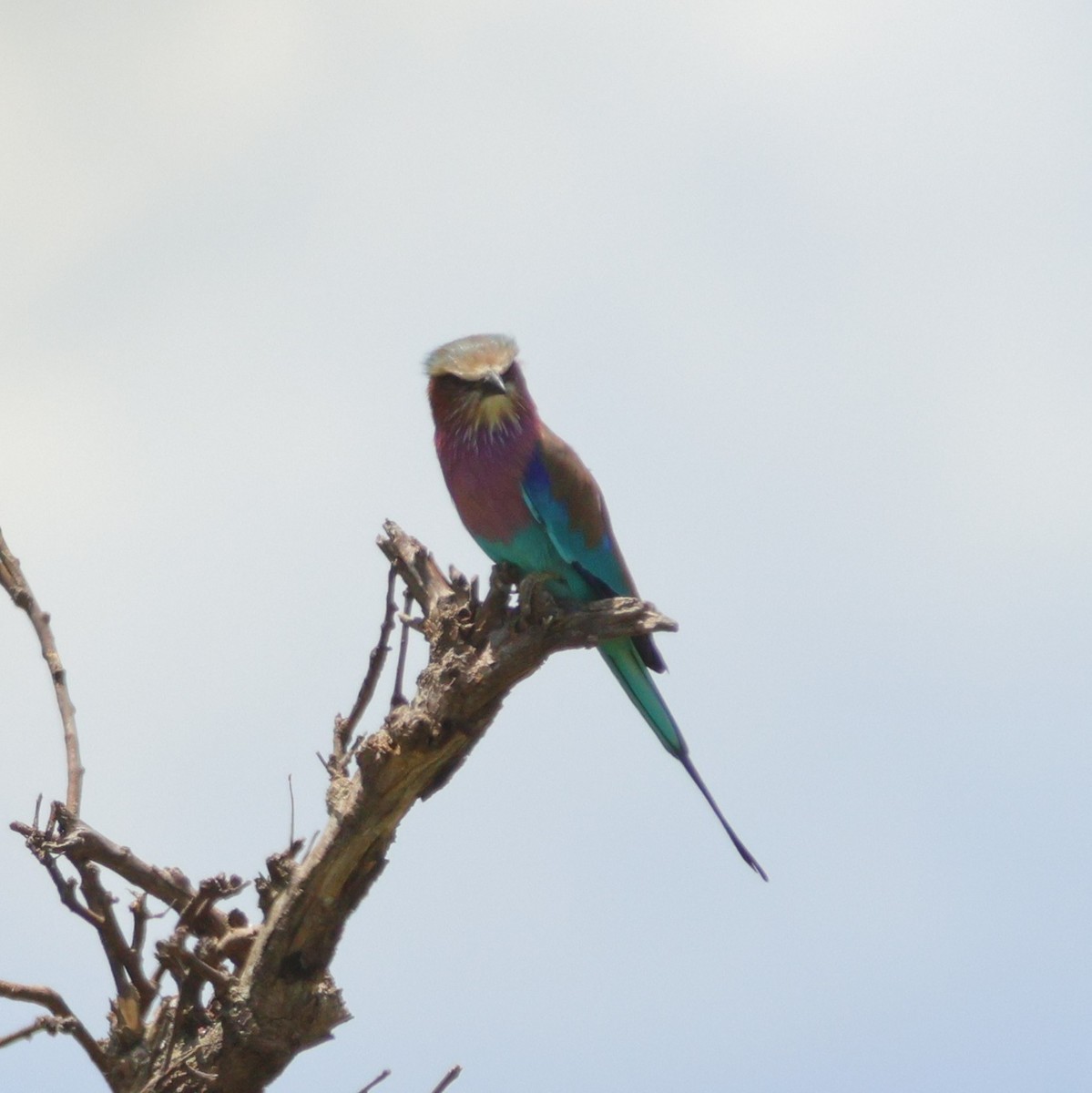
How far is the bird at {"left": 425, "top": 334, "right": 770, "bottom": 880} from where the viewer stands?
5.15 metres

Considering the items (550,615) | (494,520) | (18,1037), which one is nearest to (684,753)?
(494,520)

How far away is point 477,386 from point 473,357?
0.43 feet

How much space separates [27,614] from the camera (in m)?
3.97

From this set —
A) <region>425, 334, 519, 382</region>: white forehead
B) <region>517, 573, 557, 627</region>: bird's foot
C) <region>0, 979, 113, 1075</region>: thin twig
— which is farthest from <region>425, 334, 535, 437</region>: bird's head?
<region>0, 979, 113, 1075</region>: thin twig

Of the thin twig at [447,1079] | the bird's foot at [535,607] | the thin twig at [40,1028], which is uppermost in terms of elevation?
the bird's foot at [535,607]

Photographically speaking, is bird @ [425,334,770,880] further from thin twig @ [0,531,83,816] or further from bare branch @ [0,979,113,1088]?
bare branch @ [0,979,113,1088]

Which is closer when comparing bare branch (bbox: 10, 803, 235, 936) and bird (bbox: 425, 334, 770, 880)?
bare branch (bbox: 10, 803, 235, 936)

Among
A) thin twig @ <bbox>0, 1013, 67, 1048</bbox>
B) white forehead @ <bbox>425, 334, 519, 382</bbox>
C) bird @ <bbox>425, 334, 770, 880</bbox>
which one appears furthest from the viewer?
white forehead @ <bbox>425, 334, 519, 382</bbox>

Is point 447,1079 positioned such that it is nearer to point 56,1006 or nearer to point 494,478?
point 56,1006

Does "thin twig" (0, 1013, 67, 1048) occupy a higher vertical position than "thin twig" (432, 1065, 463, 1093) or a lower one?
higher

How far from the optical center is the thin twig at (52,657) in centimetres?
381

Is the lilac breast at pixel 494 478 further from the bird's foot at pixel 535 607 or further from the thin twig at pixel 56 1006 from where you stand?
the thin twig at pixel 56 1006

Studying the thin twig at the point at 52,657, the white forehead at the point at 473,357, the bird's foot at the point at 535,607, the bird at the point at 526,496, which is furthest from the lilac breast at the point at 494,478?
the thin twig at the point at 52,657

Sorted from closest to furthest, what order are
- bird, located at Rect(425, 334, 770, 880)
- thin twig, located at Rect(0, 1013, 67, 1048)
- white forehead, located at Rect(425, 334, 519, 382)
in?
thin twig, located at Rect(0, 1013, 67, 1048)
bird, located at Rect(425, 334, 770, 880)
white forehead, located at Rect(425, 334, 519, 382)
